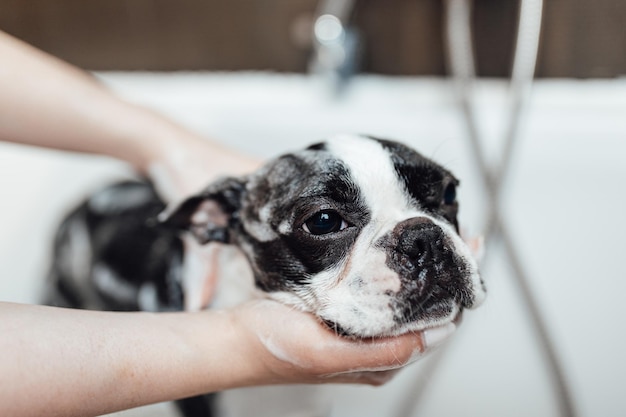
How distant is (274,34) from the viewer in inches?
85.0

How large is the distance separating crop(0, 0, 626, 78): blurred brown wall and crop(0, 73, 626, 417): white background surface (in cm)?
8

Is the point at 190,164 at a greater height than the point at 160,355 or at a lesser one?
greater

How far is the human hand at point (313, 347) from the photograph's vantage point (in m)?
0.93

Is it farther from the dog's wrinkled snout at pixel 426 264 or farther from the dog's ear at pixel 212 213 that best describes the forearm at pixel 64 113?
the dog's wrinkled snout at pixel 426 264

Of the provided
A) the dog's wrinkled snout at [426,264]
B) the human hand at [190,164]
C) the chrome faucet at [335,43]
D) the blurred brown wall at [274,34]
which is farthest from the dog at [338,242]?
the blurred brown wall at [274,34]

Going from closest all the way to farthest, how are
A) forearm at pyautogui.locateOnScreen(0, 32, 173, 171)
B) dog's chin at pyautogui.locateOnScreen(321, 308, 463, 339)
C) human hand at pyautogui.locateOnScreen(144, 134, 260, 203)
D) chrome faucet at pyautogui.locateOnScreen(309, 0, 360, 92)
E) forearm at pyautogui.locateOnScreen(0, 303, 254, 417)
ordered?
1. forearm at pyautogui.locateOnScreen(0, 303, 254, 417)
2. dog's chin at pyautogui.locateOnScreen(321, 308, 463, 339)
3. forearm at pyautogui.locateOnScreen(0, 32, 173, 171)
4. human hand at pyautogui.locateOnScreen(144, 134, 260, 203)
5. chrome faucet at pyautogui.locateOnScreen(309, 0, 360, 92)

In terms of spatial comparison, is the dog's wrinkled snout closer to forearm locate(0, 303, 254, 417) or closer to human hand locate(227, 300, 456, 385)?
human hand locate(227, 300, 456, 385)

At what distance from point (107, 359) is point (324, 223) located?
1.23 feet

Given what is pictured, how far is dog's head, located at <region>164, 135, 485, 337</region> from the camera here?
93cm

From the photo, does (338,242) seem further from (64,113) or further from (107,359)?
(64,113)

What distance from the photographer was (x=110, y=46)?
2.30 metres

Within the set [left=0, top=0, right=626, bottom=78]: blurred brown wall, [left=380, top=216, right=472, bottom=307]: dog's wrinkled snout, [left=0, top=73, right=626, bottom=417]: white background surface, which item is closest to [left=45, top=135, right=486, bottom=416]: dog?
[left=380, top=216, right=472, bottom=307]: dog's wrinkled snout

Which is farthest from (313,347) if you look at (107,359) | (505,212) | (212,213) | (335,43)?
(335,43)

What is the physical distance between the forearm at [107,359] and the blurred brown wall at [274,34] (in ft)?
4.22
